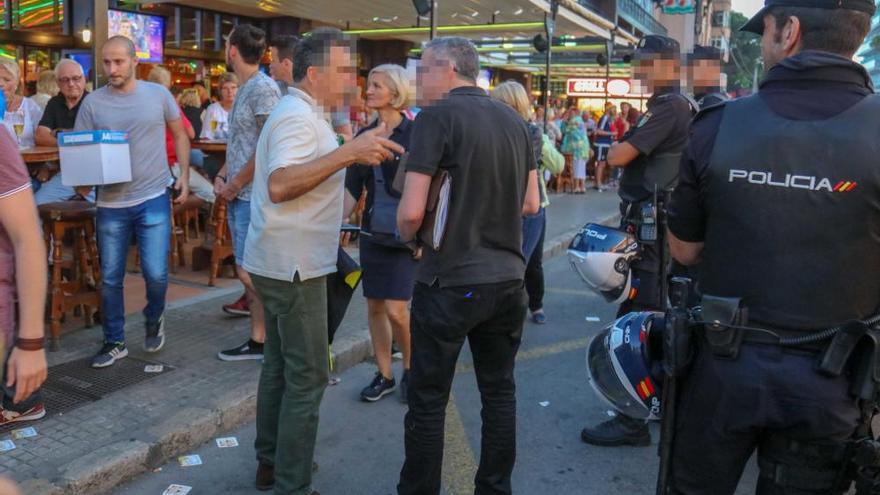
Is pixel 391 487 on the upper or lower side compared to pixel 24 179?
lower

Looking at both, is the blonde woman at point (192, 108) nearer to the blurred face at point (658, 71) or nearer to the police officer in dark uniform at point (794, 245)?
the blurred face at point (658, 71)

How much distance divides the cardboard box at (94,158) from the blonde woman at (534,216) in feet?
8.74

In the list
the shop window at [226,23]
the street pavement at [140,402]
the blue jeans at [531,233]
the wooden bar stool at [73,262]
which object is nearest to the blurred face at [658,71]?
the blue jeans at [531,233]

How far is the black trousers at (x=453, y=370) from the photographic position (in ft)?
9.84

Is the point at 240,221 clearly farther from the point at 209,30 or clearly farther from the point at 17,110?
the point at 209,30

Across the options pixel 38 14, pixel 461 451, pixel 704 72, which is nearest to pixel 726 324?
pixel 461 451

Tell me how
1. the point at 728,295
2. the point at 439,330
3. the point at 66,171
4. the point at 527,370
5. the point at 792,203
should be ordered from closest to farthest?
1. the point at 792,203
2. the point at 728,295
3. the point at 439,330
4. the point at 66,171
5. the point at 527,370

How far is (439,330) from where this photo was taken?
300cm

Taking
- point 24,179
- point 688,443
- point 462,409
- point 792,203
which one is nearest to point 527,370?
point 462,409

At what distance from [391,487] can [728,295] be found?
2.09m

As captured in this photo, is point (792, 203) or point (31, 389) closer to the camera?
point (792, 203)

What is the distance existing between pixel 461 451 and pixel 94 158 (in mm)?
2711

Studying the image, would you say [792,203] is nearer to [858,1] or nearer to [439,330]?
[858,1]

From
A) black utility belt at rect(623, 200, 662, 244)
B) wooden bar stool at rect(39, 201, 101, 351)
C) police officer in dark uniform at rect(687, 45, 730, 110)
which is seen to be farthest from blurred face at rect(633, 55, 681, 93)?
wooden bar stool at rect(39, 201, 101, 351)
